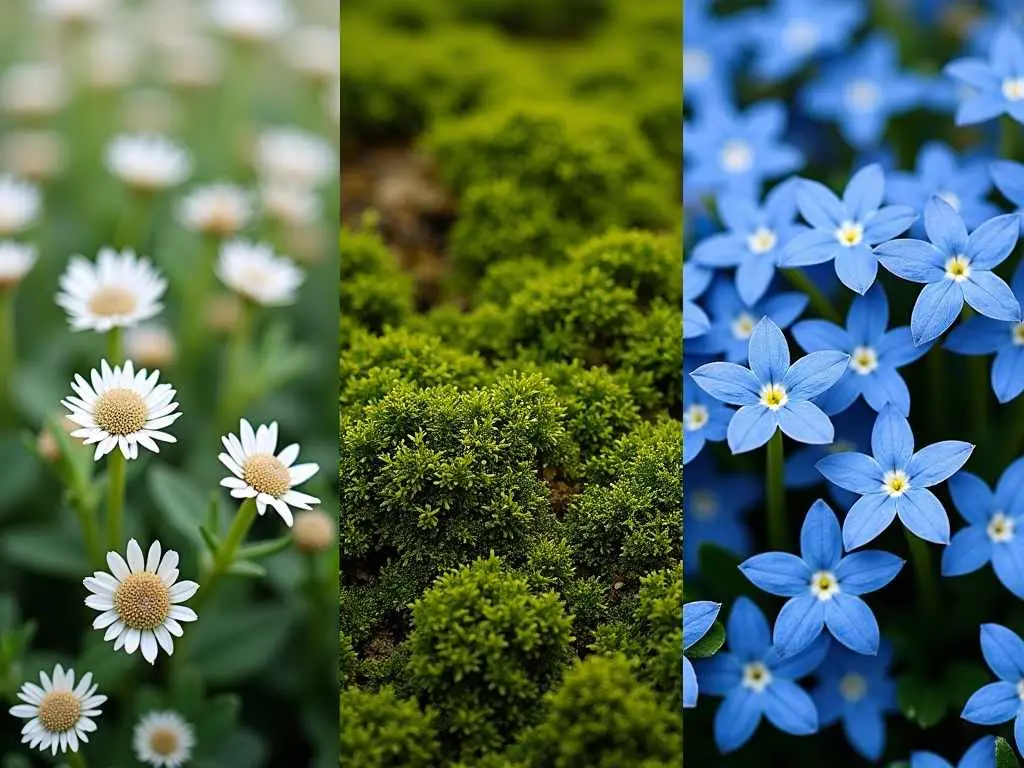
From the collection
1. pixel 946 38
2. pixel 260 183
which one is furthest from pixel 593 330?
pixel 946 38

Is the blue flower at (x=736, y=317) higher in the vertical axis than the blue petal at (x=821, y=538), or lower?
higher

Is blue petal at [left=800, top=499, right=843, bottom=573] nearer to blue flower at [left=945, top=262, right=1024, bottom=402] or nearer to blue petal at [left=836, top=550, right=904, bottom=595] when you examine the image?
blue petal at [left=836, top=550, right=904, bottom=595]

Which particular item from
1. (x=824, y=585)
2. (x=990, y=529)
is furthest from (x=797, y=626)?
(x=990, y=529)

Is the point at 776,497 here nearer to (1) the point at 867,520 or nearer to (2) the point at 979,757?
(1) the point at 867,520

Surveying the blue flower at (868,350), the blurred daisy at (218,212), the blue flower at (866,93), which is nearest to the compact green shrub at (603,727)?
the blue flower at (868,350)

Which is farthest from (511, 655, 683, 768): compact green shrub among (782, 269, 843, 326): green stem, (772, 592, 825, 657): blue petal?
(782, 269, 843, 326): green stem

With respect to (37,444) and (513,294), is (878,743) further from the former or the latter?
(37,444)

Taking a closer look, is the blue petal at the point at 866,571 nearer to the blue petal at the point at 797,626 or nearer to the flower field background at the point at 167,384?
the blue petal at the point at 797,626
